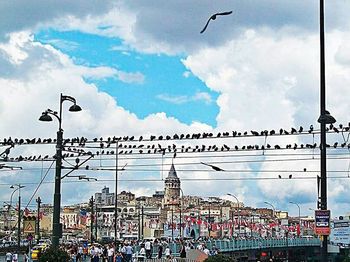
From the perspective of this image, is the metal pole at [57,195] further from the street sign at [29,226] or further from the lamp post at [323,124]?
the lamp post at [323,124]

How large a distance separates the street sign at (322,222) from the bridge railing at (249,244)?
35918 millimetres

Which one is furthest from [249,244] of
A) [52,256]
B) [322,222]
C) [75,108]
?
[322,222]

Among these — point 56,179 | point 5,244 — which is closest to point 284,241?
point 5,244

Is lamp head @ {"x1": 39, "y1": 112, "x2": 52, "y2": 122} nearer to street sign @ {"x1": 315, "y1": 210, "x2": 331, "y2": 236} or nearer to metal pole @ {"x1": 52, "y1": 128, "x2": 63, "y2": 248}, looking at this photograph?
metal pole @ {"x1": 52, "y1": 128, "x2": 63, "y2": 248}

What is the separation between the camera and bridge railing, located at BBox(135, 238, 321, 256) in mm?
67419

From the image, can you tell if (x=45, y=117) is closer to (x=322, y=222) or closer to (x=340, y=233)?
(x=322, y=222)

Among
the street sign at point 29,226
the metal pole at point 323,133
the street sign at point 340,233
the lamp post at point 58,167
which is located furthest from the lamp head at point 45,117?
the street sign at point 340,233

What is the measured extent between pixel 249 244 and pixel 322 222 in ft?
268

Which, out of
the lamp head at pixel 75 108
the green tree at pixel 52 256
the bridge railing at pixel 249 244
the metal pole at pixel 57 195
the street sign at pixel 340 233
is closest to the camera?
the metal pole at pixel 57 195

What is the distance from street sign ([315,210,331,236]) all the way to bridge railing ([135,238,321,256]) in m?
Answer: 35.9

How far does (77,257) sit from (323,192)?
2992 cm

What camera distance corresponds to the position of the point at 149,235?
18712 cm

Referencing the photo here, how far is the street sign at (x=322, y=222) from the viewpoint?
17406 millimetres

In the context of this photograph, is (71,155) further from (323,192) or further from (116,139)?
(323,192)
